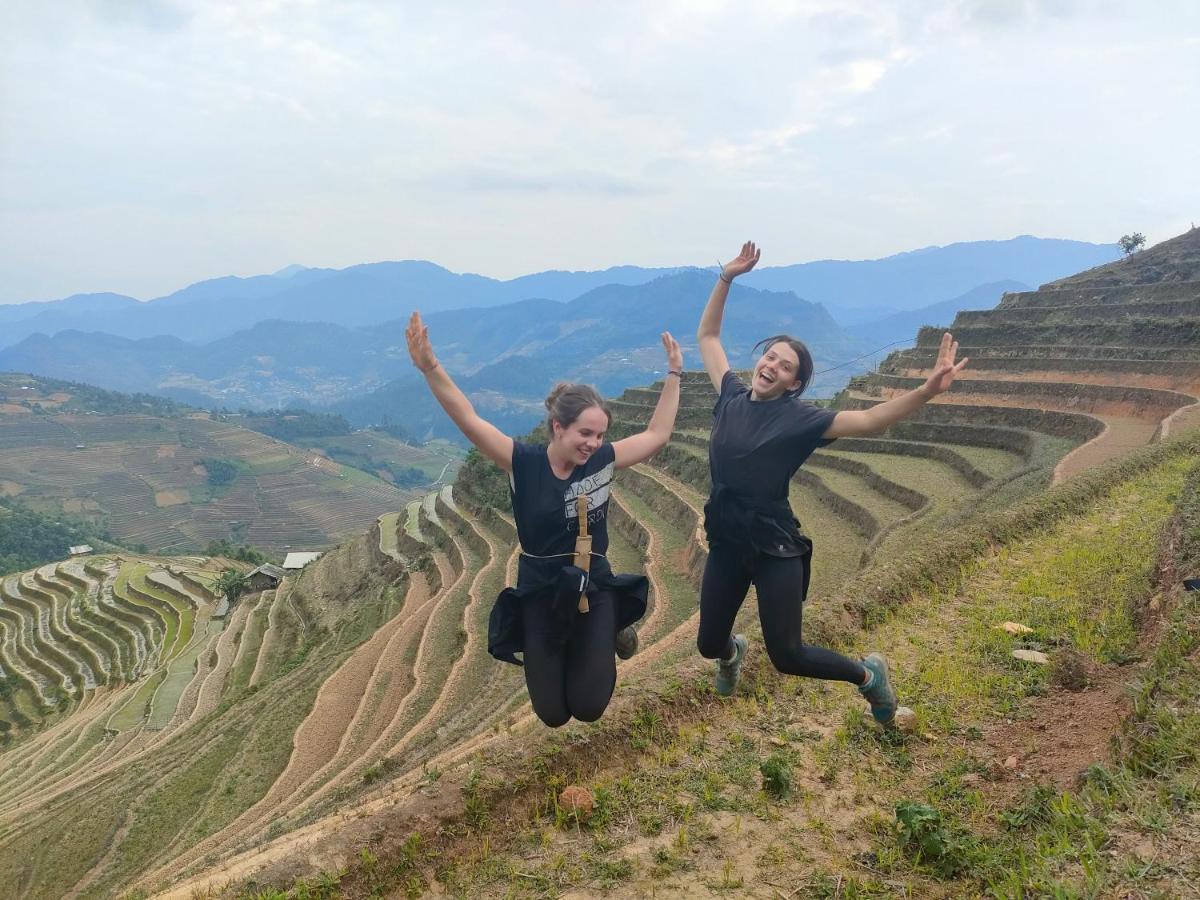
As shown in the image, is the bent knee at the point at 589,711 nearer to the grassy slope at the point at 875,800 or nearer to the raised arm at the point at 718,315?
the grassy slope at the point at 875,800

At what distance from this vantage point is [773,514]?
375 cm

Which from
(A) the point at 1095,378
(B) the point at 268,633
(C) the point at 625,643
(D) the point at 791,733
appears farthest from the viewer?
(B) the point at 268,633

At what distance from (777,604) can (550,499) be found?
1.31 meters

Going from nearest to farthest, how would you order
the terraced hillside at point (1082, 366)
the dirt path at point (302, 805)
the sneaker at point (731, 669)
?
the sneaker at point (731, 669) → the dirt path at point (302, 805) → the terraced hillside at point (1082, 366)

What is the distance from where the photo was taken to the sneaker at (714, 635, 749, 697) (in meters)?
4.38

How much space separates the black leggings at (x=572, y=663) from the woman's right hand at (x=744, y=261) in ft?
6.88

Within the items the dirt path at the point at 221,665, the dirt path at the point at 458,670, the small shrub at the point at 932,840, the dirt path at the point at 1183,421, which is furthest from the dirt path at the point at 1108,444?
the dirt path at the point at 221,665

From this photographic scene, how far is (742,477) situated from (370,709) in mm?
15142

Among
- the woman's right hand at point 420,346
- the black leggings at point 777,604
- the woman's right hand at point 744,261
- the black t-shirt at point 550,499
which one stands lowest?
the black leggings at point 777,604

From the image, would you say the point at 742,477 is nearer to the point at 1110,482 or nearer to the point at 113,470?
the point at 1110,482

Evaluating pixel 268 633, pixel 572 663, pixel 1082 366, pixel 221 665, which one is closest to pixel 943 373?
pixel 572 663

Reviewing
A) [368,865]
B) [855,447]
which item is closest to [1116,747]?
[368,865]

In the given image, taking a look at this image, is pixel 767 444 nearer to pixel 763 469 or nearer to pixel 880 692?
pixel 763 469

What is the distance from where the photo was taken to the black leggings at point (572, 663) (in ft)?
12.5
